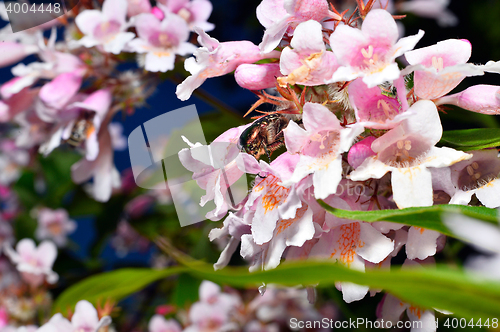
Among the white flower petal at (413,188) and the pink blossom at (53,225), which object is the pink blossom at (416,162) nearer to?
the white flower petal at (413,188)

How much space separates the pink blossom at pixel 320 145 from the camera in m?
0.29

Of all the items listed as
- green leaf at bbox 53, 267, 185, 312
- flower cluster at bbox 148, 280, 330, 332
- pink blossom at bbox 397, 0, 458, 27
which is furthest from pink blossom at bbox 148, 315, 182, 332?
pink blossom at bbox 397, 0, 458, 27

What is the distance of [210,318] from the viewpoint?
670 mm

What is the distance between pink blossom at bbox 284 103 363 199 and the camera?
0.29 metres

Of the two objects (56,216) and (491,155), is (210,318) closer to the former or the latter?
(491,155)

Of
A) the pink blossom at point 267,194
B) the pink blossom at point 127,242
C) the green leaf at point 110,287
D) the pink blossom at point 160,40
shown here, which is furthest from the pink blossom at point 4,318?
the pink blossom at point 267,194

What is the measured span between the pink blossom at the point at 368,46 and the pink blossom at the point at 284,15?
5 cm

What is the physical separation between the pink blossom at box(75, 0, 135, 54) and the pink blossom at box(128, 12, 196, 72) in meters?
0.02

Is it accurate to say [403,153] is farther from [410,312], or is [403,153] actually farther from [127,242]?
[127,242]

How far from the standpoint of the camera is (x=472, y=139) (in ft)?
1.21

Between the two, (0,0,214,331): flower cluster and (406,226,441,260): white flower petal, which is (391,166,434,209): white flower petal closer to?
(406,226,441,260): white flower petal

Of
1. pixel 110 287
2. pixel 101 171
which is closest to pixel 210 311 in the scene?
pixel 110 287

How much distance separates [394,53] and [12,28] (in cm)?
66

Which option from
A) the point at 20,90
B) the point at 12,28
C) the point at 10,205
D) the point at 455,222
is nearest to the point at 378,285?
the point at 455,222
